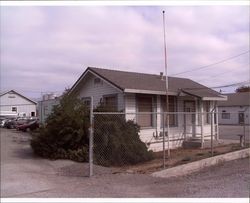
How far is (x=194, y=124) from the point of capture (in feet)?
62.6

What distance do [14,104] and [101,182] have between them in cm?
3362

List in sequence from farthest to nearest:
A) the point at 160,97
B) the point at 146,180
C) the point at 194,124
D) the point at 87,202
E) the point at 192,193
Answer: the point at 194,124
the point at 160,97
the point at 146,180
the point at 192,193
the point at 87,202

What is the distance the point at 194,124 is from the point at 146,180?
10.1 metres

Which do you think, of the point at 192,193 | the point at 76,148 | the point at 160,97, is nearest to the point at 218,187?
the point at 192,193

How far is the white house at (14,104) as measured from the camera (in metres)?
36.9

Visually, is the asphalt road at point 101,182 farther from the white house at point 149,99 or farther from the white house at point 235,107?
the white house at point 235,107

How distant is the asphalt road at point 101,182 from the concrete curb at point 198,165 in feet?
1.33

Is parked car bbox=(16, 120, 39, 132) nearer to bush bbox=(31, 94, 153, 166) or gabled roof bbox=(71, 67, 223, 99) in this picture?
gabled roof bbox=(71, 67, 223, 99)

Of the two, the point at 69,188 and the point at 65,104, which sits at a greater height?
the point at 65,104

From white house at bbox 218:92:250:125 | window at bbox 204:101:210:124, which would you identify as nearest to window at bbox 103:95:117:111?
window at bbox 204:101:210:124

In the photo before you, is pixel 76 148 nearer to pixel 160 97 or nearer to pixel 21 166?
pixel 21 166

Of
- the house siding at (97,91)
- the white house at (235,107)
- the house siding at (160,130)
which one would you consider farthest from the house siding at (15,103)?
the white house at (235,107)

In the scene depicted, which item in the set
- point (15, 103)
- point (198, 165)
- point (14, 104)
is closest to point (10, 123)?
point (14, 104)

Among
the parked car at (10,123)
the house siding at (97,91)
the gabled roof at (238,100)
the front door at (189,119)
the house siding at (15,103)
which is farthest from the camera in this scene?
the gabled roof at (238,100)
